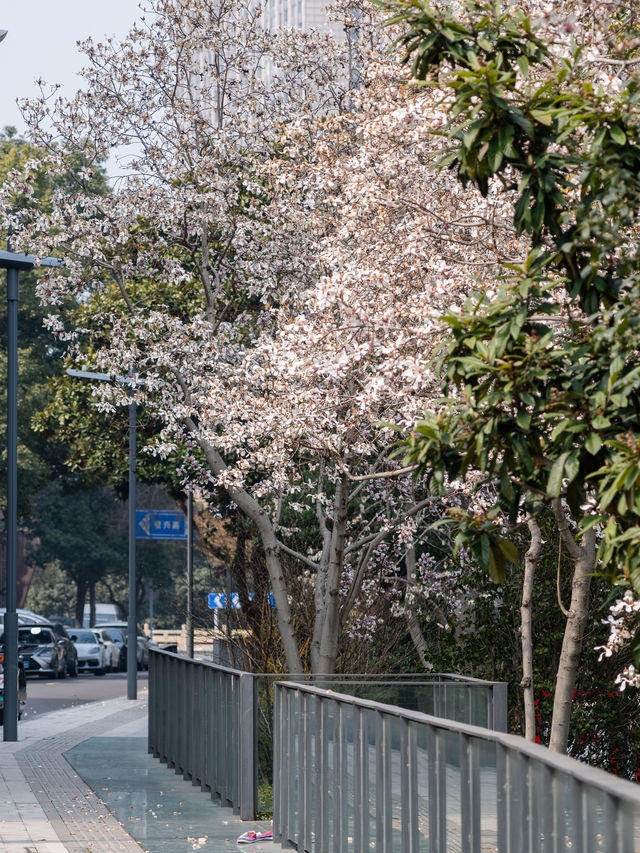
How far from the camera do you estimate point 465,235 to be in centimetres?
988

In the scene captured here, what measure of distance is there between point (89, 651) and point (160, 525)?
13.7m

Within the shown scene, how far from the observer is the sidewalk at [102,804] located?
977cm

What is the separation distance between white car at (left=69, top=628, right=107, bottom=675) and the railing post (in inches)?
1402

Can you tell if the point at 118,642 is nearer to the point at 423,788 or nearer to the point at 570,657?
the point at 570,657

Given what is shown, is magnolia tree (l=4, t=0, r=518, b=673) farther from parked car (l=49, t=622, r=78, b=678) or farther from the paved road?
parked car (l=49, t=622, r=78, b=678)

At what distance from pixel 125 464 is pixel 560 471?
24719 millimetres

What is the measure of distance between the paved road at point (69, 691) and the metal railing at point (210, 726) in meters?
10.5

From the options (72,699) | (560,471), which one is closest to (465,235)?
(560,471)

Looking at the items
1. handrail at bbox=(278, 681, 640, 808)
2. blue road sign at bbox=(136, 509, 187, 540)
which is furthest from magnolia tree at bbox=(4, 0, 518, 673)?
blue road sign at bbox=(136, 509, 187, 540)

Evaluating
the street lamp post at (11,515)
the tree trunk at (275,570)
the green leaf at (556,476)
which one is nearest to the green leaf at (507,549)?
the green leaf at (556,476)

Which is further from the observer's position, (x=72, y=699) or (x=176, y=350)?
(x=72, y=699)

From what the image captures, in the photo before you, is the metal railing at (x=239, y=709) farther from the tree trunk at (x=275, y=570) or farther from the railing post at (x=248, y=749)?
the tree trunk at (x=275, y=570)

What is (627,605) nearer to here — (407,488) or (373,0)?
(373,0)

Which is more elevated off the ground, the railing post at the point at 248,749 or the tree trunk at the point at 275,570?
the tree trunk at the point at 275,570
